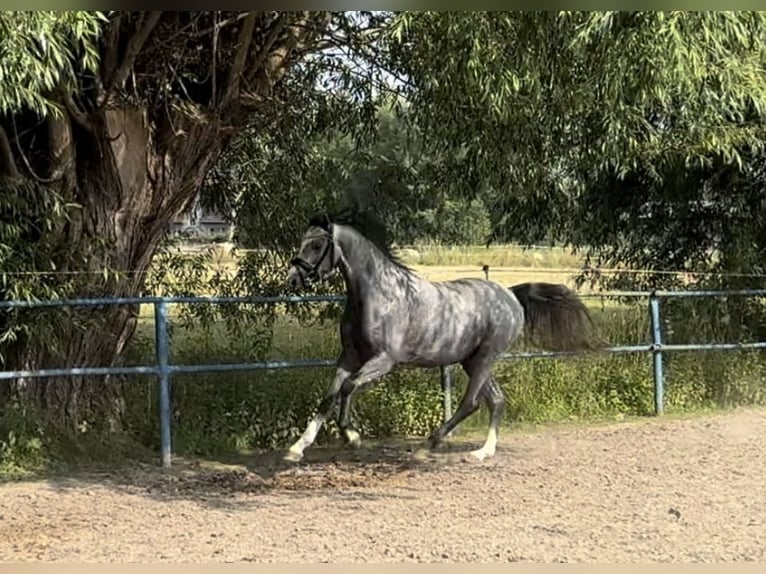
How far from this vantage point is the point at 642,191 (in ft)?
37.5

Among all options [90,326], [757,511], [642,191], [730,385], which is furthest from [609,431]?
[90,326]

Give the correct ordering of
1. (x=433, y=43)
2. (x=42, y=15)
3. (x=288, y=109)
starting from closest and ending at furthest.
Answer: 1. (x=42, y=15)
2. (x=433, y=43)
3. (x=288, y=109)

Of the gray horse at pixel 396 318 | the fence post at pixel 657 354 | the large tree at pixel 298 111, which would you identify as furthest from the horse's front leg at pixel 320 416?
the fence post at pixel 657 354

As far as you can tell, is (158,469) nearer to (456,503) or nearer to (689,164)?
(456,503)

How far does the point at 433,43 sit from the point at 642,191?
20.2ft

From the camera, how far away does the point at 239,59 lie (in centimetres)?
722

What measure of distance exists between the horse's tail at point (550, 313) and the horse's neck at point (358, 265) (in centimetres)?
160

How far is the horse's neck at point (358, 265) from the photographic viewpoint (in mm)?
6664

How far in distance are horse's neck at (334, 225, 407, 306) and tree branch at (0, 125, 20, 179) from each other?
98.5 inches

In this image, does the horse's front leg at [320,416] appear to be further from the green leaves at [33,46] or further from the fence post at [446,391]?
the green leaves at [33,46]

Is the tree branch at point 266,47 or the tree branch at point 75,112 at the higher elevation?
the tree branch at point 266,47

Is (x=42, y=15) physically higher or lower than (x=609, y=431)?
higher

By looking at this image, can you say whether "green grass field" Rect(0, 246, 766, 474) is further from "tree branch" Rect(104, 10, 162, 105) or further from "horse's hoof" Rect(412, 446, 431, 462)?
"tree branch" Rect(104, 10, 162, 105)

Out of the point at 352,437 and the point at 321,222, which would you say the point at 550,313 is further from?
the point at 321,222
